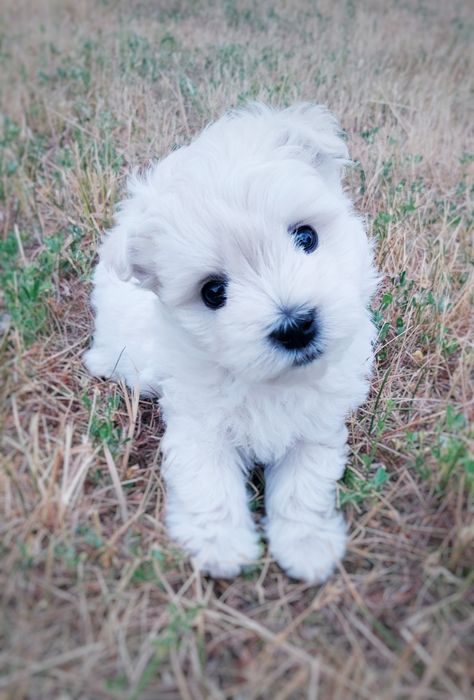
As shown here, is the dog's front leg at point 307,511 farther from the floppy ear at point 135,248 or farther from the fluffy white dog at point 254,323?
the floppy ear at point 135,248

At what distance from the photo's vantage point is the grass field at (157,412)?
1806 millimetres

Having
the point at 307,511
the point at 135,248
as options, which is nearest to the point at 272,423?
the point at 307,511

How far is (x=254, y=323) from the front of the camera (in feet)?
7.22

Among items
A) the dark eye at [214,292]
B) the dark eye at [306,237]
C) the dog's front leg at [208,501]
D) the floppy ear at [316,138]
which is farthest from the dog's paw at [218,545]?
the floppy ear at [316,138]

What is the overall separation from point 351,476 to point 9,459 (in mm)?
1480

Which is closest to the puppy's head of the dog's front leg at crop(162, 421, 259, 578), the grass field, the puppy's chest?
the puppy's chest

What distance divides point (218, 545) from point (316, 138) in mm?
1851

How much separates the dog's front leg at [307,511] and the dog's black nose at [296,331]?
661mm

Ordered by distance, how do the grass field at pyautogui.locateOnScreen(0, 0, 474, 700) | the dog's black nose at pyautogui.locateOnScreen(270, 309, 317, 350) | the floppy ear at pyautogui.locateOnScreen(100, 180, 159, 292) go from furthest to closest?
the floppy ear at pyautogui.locateOnScreen(100, 180, 159, 292) < the dog's black nose at pyautogui.locateOnScreen(270, 309, 317, 350) < the grass field at pyautogui.locateOnScreen(0, 0, 474, 700)

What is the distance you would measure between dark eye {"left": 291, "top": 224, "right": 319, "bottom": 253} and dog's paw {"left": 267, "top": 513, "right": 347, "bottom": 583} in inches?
45.1

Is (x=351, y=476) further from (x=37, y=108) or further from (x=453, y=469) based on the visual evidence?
(x=37, y=108)

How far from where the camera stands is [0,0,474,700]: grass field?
5.92 ft

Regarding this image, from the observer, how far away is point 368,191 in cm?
417

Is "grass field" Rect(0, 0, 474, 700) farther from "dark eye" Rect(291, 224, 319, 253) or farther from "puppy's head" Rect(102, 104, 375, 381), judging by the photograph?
"dark eye" Rect(291, 224, 319, 253)
